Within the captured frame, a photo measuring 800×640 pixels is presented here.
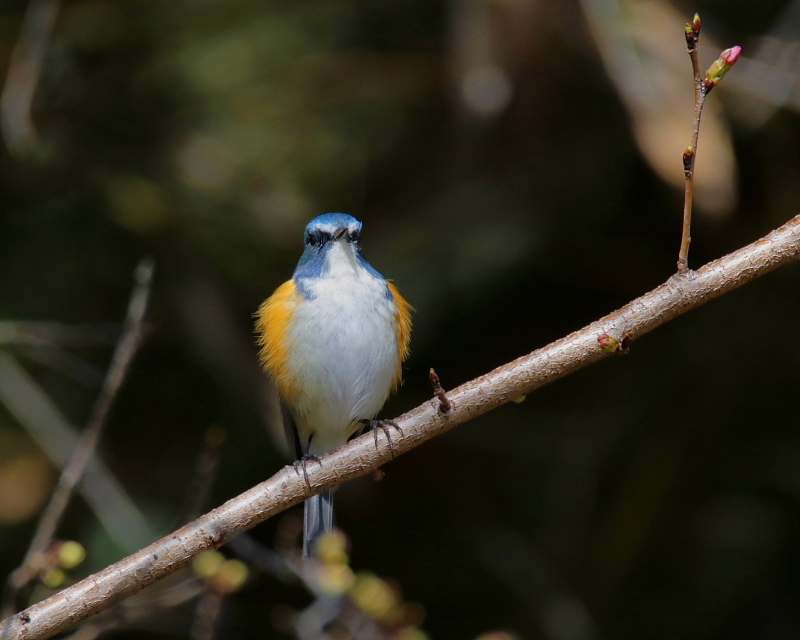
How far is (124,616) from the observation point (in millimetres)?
3076

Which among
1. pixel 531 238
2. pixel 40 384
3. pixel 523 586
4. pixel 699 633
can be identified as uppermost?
pixel 40 384

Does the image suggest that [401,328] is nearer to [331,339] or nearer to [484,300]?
[331,339]

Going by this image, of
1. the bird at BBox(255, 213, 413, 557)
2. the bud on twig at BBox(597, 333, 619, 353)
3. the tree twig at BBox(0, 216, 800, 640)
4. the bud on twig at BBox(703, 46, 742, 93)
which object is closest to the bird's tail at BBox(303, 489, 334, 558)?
the bird at BBox(255, 213, 413, 557)

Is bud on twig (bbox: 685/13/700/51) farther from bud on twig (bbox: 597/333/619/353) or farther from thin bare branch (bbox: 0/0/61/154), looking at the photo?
thin bare branch (bbox: 0/0/61/154)

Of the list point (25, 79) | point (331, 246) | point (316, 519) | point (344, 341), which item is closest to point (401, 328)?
point (344, 341)

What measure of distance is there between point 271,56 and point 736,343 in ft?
12.8

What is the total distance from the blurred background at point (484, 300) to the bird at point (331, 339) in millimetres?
1041

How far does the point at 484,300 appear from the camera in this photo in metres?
5.60

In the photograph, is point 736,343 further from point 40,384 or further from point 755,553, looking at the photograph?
point 40,384

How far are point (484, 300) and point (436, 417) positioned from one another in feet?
9.35

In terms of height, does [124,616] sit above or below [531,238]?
below

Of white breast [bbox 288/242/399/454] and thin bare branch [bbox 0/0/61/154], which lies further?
thin bare branch [bbox 0/0/61/154]

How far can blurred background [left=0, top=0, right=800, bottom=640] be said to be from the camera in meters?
5.30

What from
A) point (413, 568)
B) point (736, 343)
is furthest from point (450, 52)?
point (413, 568)
